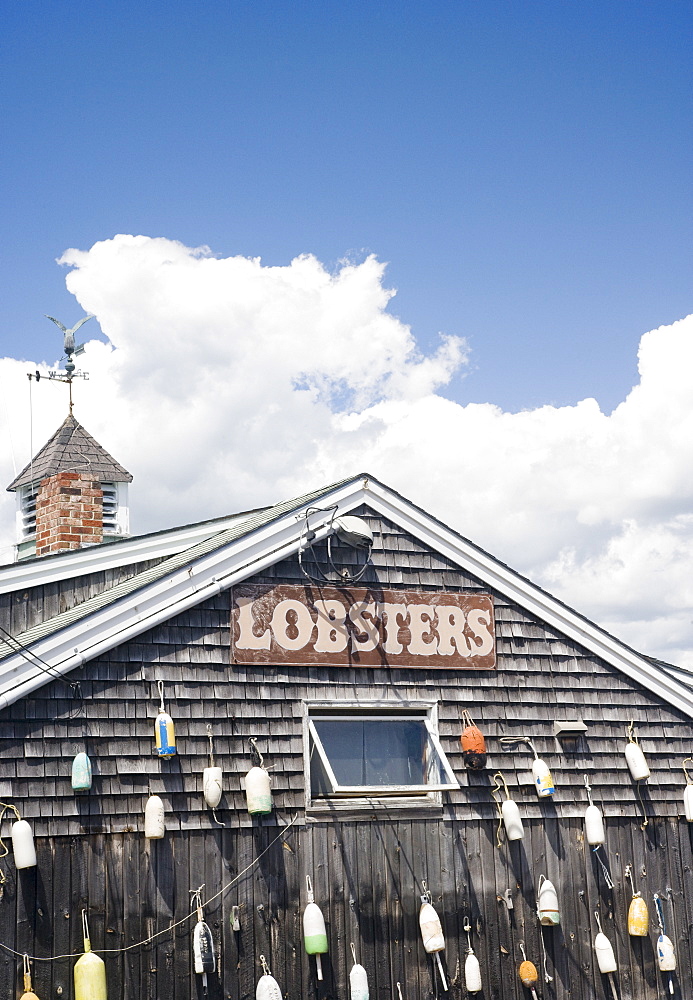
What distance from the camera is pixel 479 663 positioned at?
39.2 feet

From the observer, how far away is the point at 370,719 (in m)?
11.4

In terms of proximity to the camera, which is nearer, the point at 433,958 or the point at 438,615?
the point at 433,958

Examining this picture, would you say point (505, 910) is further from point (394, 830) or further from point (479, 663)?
point (479, 663)

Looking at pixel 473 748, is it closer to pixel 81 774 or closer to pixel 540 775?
pixel 540 775

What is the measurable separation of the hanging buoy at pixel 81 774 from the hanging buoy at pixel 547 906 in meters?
4.92

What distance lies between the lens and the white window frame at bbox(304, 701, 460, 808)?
10.9 meters

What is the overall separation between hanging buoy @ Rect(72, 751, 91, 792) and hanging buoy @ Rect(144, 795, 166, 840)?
0.60 m

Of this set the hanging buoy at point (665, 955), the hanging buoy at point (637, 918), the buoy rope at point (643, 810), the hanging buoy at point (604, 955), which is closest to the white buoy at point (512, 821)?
the hanging buoy at point (604, 955)

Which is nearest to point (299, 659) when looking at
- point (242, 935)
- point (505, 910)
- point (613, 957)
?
point (242, 935)

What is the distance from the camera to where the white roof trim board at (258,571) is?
388 inches

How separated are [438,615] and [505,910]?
311cm

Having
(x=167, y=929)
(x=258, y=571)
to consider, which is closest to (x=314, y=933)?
(x=167, y=929)

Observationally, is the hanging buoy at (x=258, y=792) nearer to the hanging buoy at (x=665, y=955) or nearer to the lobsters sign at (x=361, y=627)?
the lobsters sign at (x=361, y=627)

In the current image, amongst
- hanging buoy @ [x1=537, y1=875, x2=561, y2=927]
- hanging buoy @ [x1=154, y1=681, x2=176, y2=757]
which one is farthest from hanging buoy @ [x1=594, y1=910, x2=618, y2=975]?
hanging buoy @ [x1=154, y1=681, x2=176, y2=757]
